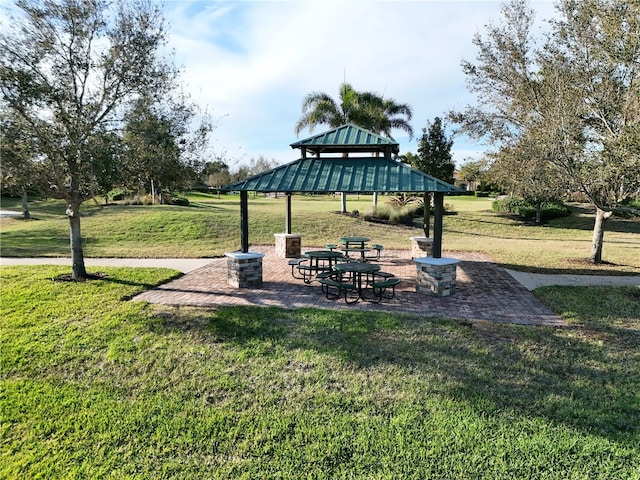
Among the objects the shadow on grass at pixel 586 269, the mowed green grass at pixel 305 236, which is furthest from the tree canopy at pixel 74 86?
the shadow on grass at pixel 586 269

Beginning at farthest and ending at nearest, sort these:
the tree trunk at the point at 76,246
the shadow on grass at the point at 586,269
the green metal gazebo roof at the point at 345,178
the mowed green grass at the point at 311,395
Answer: the shadow on grass at the point at 586,269
the tree trunk at the point at 76,246
the green metal gazebo roof at the point at 345,178
the mowed green grass at the point at 311,395

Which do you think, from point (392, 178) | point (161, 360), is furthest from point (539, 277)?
point (161, 360)

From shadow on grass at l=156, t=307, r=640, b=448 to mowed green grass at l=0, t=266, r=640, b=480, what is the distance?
1.0 inches

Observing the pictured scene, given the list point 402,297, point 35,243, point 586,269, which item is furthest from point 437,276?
point 35,243

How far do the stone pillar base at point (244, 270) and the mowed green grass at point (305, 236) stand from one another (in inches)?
177

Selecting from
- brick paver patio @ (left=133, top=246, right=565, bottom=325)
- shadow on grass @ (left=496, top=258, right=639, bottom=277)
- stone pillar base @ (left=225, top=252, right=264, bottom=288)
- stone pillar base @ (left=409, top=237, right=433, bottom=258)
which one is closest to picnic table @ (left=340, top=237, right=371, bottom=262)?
brick paver patio @ (left=133, top=246, right=565, bottom=325)

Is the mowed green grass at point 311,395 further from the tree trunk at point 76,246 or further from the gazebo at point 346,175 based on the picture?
the gazebo at point 346,175

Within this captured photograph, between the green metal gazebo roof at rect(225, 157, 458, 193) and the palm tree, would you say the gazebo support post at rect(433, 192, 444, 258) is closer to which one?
the green metal gazebo roof at rect(225, 157, 458, 193)

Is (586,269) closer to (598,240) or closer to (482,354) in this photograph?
(598,240)

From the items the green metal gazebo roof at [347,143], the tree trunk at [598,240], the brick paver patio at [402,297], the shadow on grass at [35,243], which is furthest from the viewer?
the shadow on grass at [35,243]

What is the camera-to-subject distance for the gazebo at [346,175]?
8.70 m

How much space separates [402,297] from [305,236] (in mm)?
9462

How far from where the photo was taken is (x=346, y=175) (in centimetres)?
949

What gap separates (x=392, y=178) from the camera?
9.11 metres
